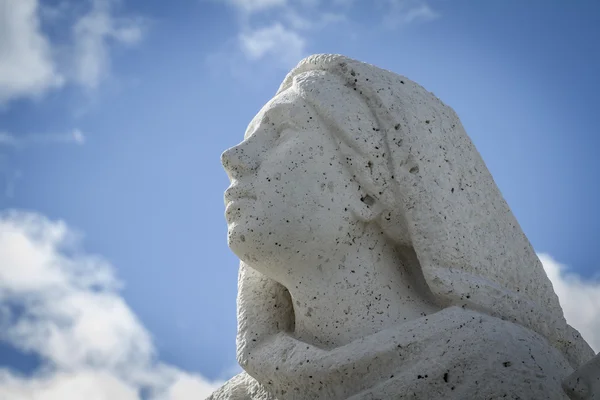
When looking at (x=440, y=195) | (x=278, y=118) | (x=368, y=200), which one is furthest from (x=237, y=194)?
(x=440, y=195)

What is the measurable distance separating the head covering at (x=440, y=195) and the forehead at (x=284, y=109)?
0.05 m

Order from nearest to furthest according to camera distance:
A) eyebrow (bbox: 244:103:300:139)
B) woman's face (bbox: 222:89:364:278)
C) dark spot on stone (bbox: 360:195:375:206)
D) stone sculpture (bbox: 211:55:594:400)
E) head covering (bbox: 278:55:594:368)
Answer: stone sculpture (bbox: 211:55:594:400) → head covering (bbox: 278:55:594:368) → woman's face (bbox: 222:89:364:278) → dark spot on stone (bbox: 360:195:375:206) → eyebrow (bbox: 244:103:300:139)

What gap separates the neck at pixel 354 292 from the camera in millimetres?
3697

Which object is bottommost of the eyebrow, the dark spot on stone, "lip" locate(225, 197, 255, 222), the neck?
the neck

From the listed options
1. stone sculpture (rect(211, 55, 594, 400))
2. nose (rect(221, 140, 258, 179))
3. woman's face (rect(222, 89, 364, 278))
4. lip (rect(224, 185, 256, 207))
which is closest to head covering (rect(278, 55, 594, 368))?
stone sculpture (rect(211, 55, 594, 400))

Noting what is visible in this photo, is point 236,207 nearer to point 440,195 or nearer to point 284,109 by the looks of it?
point 284,109

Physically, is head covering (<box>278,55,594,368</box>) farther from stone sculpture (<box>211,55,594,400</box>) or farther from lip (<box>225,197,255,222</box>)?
lip (<box>225,197,255,222</box>)

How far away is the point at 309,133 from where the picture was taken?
12.8 feet

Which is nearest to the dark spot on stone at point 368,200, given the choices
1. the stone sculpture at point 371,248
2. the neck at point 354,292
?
the stone sculpture at point 371,248

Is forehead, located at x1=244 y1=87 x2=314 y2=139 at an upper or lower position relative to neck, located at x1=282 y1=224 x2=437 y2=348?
upper

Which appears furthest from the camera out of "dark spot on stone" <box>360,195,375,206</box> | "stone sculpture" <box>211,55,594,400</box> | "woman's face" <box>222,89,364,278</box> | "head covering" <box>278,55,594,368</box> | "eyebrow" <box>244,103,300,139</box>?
"eyebrow" <box>244,103,300,139</box>

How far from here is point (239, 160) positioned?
3895 mm

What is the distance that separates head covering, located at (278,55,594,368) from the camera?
11.8 ft

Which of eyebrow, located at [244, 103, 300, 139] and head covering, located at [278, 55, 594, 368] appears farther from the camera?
eyebrow, located at [244, 103, 300, 139]
